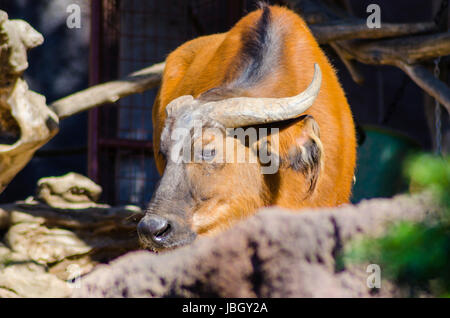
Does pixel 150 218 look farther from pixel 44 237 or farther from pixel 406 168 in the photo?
pixel 44 237

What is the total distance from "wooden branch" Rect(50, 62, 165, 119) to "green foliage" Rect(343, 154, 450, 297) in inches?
164

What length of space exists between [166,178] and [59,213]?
2.53m

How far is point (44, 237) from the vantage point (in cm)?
487

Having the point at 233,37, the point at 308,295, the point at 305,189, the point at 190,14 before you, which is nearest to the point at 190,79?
the point at 233,37

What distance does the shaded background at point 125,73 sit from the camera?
6332 millimetres

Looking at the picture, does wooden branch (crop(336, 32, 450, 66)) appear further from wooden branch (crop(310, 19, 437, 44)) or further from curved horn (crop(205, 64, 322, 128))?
curved horn (crop(205, 64, 322, 128))

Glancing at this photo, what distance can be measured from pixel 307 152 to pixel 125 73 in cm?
439

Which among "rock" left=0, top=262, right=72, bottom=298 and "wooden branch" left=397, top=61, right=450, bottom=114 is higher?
"wooden branch" left=397, top=61, right=450, bottom=114

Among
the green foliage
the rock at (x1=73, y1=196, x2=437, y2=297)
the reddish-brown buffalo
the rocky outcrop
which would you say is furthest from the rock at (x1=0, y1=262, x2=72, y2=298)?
the green foliage

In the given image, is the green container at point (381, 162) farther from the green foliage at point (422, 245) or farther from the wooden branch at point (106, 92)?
the green foliage at point (422, 245)

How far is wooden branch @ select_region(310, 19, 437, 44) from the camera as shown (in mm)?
4895

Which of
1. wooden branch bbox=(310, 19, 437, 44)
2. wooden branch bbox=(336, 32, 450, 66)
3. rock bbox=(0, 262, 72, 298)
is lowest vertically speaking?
rock bbox=(0, 262, 72, 298)

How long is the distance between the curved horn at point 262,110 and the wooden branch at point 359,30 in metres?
2.28

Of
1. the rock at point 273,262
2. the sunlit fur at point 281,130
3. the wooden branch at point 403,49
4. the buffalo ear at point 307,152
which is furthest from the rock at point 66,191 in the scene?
the rock at point 273,262
